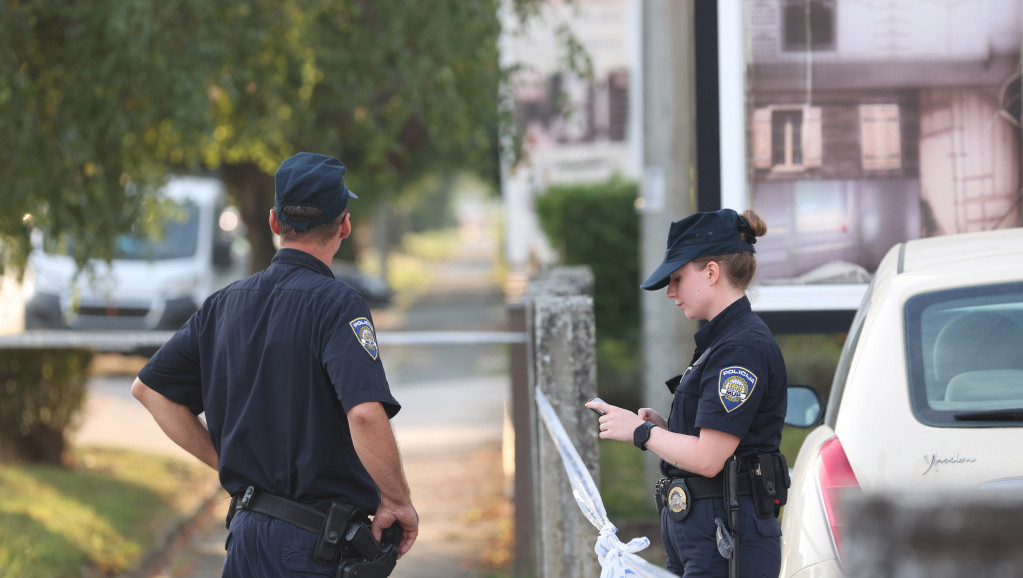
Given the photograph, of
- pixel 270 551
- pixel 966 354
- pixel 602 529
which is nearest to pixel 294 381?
pixel 270 551

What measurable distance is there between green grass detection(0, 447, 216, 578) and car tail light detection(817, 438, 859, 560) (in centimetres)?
453

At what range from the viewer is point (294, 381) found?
2977 millimetres

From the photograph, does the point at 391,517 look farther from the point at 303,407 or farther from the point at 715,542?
the point at 715,542

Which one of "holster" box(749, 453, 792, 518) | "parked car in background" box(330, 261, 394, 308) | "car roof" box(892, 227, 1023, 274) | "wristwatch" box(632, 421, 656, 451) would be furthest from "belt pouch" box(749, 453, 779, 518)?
"parked car in background" box(330, 261, 394, 308)

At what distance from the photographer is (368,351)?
2936 mm

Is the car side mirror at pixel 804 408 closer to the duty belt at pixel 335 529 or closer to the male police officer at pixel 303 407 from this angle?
the male police officer at pixel 303 407

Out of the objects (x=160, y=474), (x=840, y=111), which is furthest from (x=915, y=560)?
(x=160, y=474)

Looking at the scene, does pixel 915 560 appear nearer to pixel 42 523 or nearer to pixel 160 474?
pixel 42 523

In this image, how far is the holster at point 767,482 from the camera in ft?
9.21

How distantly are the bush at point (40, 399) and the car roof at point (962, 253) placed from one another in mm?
6564

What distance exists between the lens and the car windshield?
289 centimetres

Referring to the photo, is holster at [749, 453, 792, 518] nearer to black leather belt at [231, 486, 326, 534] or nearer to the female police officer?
the female police officer

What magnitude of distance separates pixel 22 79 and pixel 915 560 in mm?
6066

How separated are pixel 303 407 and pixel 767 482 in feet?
3.87
